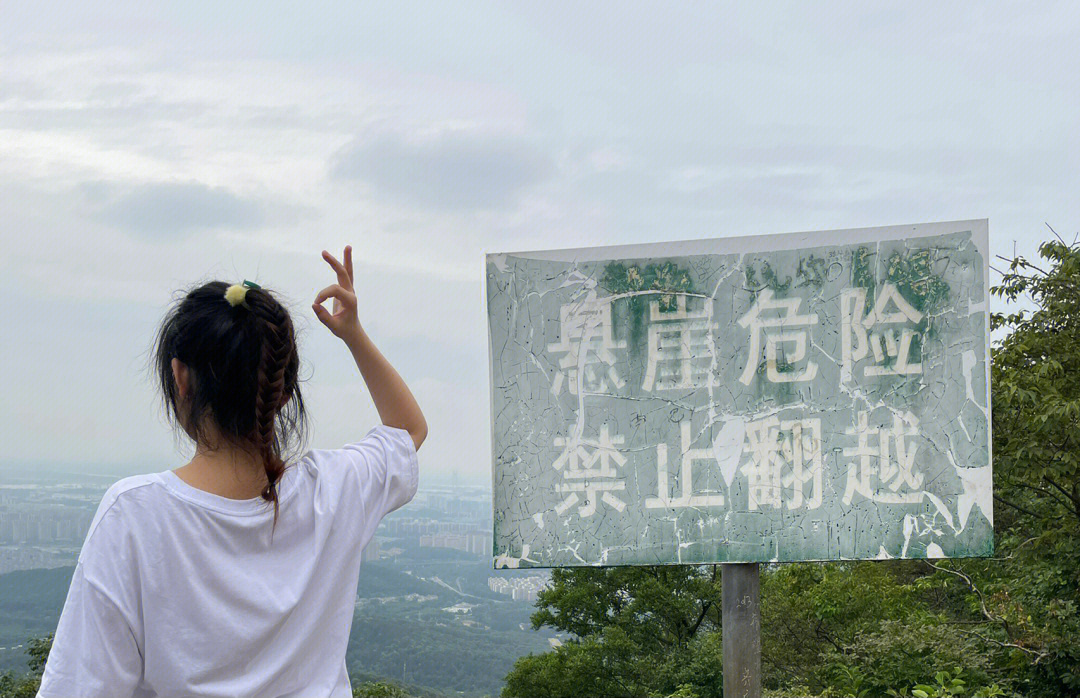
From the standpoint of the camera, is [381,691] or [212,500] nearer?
[212,500]

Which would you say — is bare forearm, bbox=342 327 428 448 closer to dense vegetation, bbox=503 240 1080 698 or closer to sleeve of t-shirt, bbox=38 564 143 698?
sleeve of t-shirt, bbox=38 564 143 698

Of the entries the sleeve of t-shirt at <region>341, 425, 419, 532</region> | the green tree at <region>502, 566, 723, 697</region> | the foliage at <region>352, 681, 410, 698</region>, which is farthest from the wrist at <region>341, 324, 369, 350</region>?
the green tree at <region>502, 566, 723, 697</region>

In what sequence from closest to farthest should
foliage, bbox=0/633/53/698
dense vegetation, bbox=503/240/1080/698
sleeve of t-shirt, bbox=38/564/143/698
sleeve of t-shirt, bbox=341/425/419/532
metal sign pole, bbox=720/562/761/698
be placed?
sleeve of t-shirt, bbox=38/564/143/698 < sleeve of t-shirt, bbox=341/425/419/532 < metal sign pole, bbox=720/562/761/698 < dense vegetation, bbox=503/240/1080/698 < foliage, bbox=0/633/53/698

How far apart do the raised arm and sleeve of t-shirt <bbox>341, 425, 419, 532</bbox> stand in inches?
0.8

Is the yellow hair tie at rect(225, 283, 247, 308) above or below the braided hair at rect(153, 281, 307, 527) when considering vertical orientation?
above

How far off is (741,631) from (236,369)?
2.73 metres

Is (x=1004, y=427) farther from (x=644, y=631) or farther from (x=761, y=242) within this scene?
(x=644, y=631)

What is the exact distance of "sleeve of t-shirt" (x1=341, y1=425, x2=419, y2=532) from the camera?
3.67ft

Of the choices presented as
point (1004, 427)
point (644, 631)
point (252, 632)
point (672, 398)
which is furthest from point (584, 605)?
point (252, 632)

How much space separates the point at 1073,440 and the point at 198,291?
494 centimetres

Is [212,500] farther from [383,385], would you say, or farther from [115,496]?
[383,385]

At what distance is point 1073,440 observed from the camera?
4.96 m

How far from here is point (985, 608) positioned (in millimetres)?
5617

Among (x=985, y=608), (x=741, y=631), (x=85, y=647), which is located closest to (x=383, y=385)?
(x=85, y=647)
